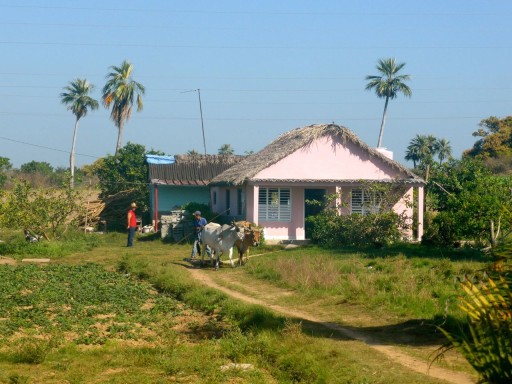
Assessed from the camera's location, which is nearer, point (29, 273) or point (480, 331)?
point (480, 331)

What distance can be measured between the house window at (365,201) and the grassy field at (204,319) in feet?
16.7

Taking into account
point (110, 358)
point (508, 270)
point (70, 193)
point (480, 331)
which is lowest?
point (110, 358)

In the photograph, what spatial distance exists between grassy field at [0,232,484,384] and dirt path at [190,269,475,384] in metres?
0.27

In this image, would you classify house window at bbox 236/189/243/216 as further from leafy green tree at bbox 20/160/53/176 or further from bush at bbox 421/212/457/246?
leafy green tree at bbox 20/160/53/176

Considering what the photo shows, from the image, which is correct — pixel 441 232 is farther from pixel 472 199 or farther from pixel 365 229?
pixel 472 199

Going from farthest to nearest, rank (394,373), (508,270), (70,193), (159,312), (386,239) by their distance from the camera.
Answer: (70,193), (386,239), (159,312), (394,373), (508,270)

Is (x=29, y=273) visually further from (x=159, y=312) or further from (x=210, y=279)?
(x=159, y=312)

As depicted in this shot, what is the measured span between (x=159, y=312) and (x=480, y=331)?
11.0 m

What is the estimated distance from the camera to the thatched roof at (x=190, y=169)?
38688 mm

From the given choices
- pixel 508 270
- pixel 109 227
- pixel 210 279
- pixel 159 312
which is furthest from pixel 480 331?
pixel 109 227

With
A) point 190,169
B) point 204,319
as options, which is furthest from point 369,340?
point 190,169

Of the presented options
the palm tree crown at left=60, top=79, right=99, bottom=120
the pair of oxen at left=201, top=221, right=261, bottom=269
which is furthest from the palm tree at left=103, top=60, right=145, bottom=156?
the pair of oxen at left=201, top=221, right=261, bottom=269

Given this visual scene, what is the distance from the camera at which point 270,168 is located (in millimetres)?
30781

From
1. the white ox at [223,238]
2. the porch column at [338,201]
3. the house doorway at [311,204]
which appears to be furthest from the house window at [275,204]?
the white ox at [223,238]
